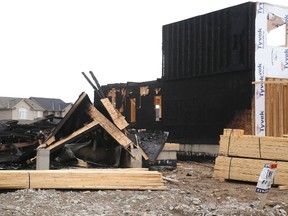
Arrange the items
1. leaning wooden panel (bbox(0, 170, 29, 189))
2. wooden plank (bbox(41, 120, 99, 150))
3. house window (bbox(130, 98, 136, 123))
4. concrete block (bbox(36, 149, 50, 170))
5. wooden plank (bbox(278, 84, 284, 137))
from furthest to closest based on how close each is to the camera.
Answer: house window (bbox(130, 98, 136, 123)) < wooden plank (bbox(278, 84, 284, 137)) < wooden plank (bbox(41, 120, 99, 150)) < concrete block (bbox(36, 149, 50, 170)) < leaning wooden panel (bbox(0, 170, 29, 189))

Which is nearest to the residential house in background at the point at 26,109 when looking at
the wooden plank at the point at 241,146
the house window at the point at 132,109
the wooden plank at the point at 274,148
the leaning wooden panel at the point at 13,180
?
the house window at the point at 132,109

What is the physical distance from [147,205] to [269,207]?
2.19 metres

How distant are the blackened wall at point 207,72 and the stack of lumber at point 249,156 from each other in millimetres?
3415

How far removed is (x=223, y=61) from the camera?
15.3m

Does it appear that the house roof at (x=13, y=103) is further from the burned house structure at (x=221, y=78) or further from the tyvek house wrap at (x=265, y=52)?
the tyvek house wrap at (x=265, y=52)

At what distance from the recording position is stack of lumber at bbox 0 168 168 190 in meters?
8.17

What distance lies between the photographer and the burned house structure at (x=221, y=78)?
1407 cm

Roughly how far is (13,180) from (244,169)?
545 centimetres

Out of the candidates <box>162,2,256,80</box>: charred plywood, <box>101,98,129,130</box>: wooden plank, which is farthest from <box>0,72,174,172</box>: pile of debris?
<box>162,2,256,80</box>: charred plywood

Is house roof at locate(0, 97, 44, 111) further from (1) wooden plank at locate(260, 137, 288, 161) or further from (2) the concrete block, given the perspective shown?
(1) wooden plank at locate(260, 137, 288, 161)

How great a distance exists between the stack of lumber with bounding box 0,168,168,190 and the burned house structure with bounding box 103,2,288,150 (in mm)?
5685

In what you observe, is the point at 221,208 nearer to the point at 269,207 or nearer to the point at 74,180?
the point at 269,207

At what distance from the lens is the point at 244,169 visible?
10758 millimetres

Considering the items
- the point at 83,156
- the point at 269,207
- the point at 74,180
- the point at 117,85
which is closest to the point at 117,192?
the point at 74,180
